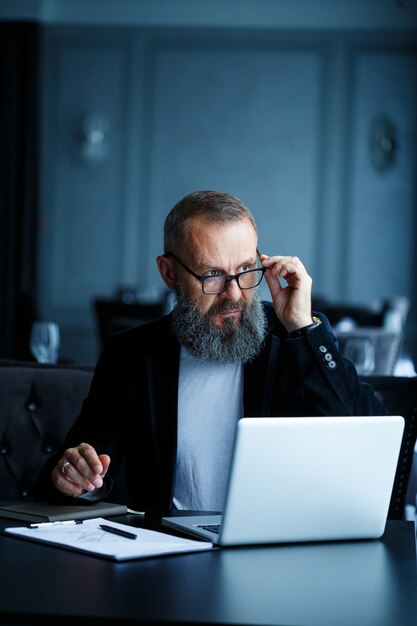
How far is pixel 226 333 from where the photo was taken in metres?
2.08

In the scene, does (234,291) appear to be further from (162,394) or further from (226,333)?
(162,394)

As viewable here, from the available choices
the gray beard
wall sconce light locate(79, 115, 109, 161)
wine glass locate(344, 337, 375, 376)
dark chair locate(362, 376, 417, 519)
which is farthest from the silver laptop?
wall sconce light locate(79, 115, 109, 161)

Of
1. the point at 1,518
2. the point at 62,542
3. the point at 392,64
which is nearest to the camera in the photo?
the point at 62,542

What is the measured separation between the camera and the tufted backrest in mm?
2473

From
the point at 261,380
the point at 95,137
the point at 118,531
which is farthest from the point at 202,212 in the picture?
the point at 95,137

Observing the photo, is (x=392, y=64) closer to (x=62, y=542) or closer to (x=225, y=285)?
(x=225, y=285)

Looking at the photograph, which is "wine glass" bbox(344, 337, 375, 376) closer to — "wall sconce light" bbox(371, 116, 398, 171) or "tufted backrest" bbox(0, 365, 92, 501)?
"tufted backrest" bbox(0, 365, 92, 501)

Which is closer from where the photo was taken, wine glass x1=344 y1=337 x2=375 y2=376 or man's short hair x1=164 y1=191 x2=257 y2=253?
man's short hair x1=164 y1=191 x2=257 y2=253

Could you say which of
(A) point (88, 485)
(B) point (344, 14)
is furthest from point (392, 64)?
(A) point (88, 485)

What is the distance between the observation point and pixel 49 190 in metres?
9.58

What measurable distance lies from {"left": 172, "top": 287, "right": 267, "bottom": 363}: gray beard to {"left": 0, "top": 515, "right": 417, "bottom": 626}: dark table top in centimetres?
58

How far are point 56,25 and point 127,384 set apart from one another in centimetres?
790

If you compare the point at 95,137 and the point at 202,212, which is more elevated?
the point at 95,137

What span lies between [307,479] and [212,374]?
26.2 inches
